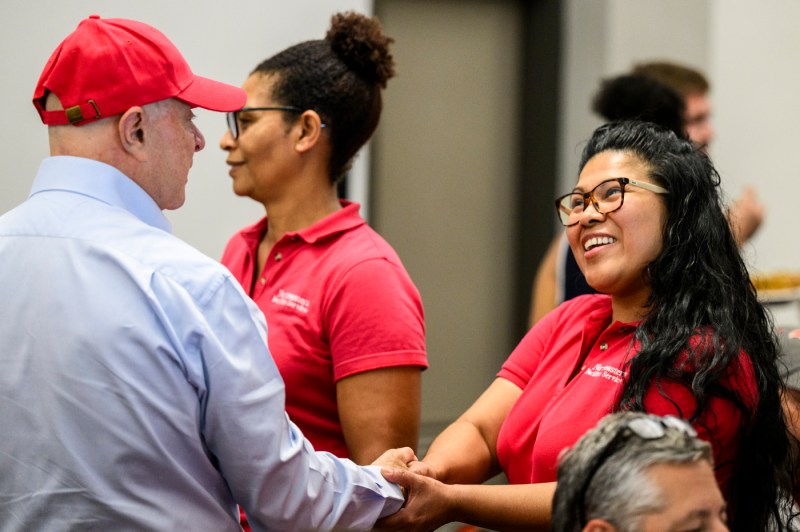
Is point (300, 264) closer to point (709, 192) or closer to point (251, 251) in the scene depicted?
point (251, 251)

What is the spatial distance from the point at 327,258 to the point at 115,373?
91 centimetres

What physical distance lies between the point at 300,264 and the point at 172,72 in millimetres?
785

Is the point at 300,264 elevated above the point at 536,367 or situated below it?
above

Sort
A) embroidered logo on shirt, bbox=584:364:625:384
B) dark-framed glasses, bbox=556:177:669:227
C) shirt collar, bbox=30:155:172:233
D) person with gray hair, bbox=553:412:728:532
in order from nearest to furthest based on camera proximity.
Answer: person with gray hair, bbox=553:412:728:532 → shirt collar, bbox=30:155:172:233 → embroidered logo on shirt, bbox=584:364:625:384 → dark-framed glasses, bbox=556:177:669:227

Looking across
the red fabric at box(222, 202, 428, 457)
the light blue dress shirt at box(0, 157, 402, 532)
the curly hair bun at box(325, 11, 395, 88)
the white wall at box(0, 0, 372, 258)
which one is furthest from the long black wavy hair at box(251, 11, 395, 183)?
the white wall at box(0, 0, 372, 258)

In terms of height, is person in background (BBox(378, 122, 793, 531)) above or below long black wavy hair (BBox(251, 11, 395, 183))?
below

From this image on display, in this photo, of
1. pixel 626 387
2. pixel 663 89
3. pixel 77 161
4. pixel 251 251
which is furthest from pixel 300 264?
pixel 663 89

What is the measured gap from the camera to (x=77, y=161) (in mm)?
1799

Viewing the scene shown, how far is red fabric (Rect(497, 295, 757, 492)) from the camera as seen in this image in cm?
182

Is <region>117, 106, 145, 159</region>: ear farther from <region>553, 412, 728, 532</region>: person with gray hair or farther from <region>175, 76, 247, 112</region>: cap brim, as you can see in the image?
<region>553, 412, 728, 532</region>: person with gray hair

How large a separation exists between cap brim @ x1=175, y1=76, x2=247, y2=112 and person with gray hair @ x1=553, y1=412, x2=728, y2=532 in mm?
951

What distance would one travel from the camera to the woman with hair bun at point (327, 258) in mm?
2338

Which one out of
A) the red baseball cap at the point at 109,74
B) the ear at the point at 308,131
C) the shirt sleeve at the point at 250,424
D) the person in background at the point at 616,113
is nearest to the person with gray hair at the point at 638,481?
the shirt sleeve at the point at 250,424

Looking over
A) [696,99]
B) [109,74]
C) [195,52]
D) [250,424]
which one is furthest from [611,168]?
[696,99]
